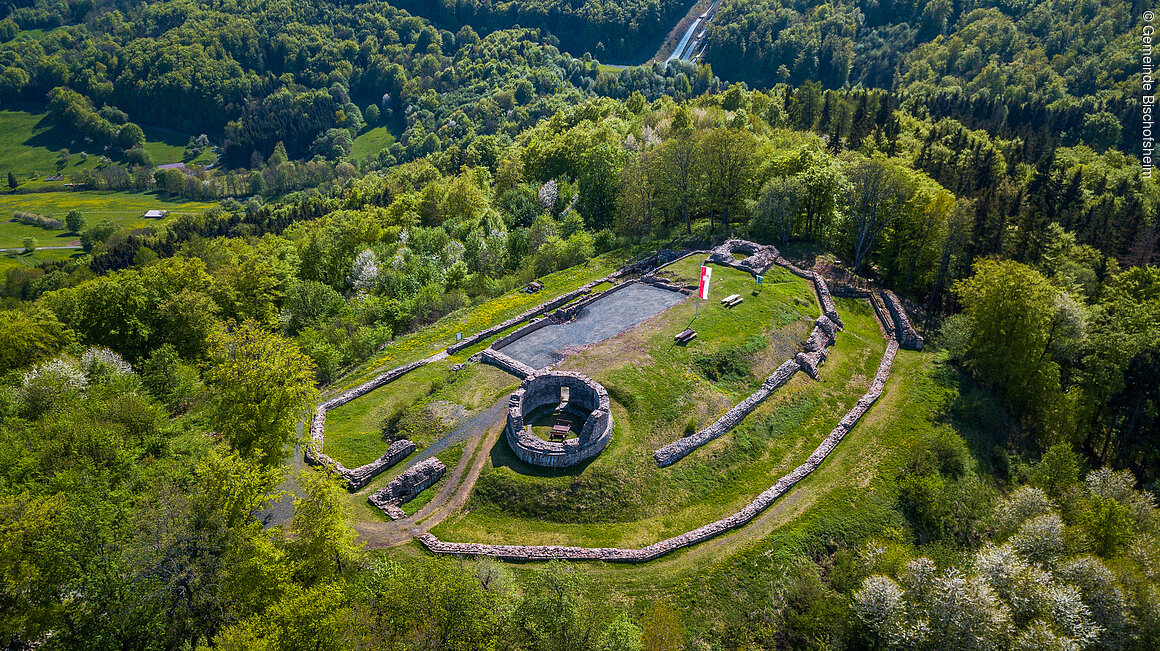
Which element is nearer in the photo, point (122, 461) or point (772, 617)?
point (772, 617)

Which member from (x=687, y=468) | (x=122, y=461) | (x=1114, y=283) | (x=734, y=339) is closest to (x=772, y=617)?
(x=687, y=468)

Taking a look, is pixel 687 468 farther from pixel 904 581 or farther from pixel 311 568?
pixel 311 568

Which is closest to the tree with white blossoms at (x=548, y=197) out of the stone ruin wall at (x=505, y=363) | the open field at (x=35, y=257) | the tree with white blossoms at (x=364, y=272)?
the tree with white blossoms at (x=364, y=272)

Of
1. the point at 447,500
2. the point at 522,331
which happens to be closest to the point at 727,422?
the point at 522,331

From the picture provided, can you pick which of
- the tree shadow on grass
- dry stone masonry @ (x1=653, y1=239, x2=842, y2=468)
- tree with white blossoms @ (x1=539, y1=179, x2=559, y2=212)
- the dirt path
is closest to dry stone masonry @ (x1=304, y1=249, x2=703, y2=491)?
the dirt path

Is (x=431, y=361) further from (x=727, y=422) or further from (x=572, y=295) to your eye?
(x=727, y=422)

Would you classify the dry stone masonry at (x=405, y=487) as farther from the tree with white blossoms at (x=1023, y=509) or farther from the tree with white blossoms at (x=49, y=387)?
the tree with white blossoms at (x=1023, y=509)

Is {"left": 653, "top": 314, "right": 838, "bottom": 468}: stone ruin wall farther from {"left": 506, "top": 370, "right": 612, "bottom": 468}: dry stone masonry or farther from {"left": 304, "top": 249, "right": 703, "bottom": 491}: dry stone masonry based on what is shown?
{"left": 304, "top": 249, "right": 703, "bottom": 491}: dry stone masonry
